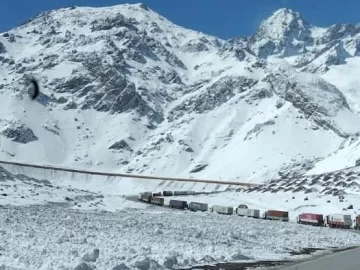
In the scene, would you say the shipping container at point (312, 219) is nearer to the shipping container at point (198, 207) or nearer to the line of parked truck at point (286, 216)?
the line of parked truck at point (286, 216)

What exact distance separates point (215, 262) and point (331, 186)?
93320 mm

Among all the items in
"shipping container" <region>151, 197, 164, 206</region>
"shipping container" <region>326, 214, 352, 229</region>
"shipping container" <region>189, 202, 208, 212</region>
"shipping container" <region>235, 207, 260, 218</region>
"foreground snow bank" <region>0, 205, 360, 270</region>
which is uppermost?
"shipping container" <region>151, 197, 164, 206</region>

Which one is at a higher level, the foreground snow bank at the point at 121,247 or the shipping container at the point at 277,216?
the shipping container at the point at 277,216

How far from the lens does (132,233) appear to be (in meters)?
33.4

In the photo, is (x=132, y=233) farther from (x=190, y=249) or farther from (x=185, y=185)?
(x=185, y=185)

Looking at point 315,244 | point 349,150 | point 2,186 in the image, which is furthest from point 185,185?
point 315,244

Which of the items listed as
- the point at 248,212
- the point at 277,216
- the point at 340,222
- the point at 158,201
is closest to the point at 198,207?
the point at 248,212

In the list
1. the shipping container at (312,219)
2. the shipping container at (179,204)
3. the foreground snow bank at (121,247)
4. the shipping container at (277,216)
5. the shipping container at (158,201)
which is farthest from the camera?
the shipping container at (158,201)

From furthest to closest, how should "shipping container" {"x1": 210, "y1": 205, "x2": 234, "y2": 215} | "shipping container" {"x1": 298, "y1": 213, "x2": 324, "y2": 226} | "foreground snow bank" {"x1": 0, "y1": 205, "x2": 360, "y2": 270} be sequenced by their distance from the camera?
"shipping container" {"x1": 210, "y1": 205, "x2": 234, "y2": 215}, "shipping container" {"x1": 298, "y1": 213, "x2": 324, "y2": 226}, "foreground snow bank" {"x1": 0, "y1": 205, "x2": 360, "y2": 270}

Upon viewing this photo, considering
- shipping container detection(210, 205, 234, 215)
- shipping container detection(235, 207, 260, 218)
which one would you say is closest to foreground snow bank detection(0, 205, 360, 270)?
shipping container detection(235, 207, 260, 218)

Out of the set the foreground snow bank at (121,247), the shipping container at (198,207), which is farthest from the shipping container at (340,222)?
the foreground snow bank at (121,247)

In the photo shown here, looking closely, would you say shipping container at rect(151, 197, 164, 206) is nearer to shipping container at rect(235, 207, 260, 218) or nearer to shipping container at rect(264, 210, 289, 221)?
shipping container at rect(235, 207, 260, 218)

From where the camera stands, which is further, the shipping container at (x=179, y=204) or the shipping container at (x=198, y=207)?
the shipping container at (x=179, y=204)

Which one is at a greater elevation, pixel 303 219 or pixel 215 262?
pixel 303 219
